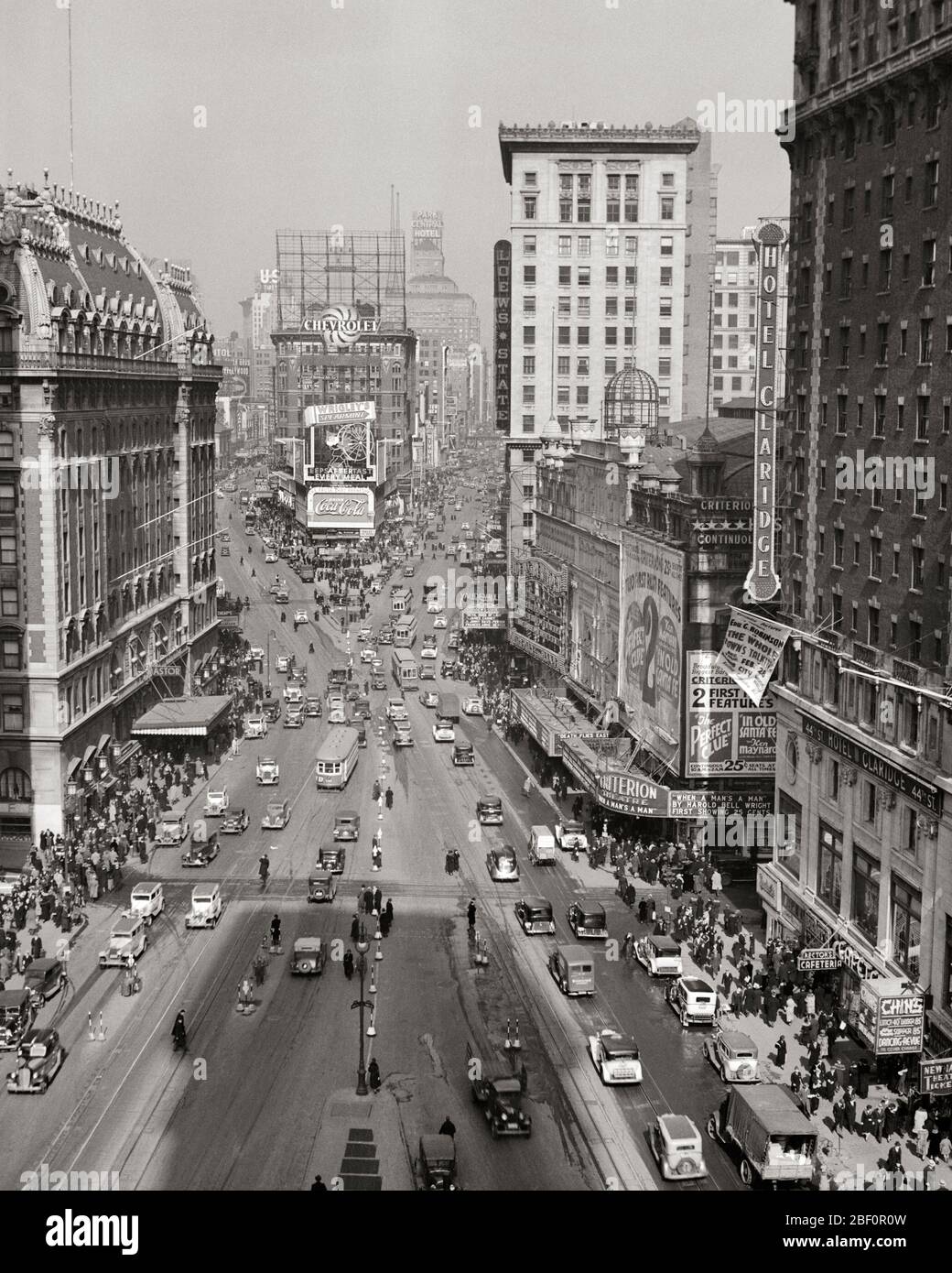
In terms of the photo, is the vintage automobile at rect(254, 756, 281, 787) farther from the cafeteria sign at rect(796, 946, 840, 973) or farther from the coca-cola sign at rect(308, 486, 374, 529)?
the coca-cola sign at rect(308, 486, 374, 529)

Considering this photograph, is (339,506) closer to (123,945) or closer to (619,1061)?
(123,945)

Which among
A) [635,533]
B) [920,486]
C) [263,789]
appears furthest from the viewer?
[263,789]

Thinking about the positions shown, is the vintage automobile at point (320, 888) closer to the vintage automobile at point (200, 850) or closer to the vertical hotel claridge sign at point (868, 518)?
the vintage automobile at point (200, 850)

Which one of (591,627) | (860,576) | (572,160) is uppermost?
(572,160)

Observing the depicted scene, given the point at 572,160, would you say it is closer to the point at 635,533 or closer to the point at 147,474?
the point at 147,474

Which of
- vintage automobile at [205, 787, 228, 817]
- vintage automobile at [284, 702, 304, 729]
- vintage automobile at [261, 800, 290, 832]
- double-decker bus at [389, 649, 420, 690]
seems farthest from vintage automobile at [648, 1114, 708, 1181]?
double-decker bus at [389, 649, 420, 690]

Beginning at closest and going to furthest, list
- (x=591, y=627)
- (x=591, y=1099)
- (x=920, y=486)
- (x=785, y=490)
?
1. (x=591, y=1099)
2. (x=920, y=486)
3. (x=785, y=490)
4. (x=591, y=627)
